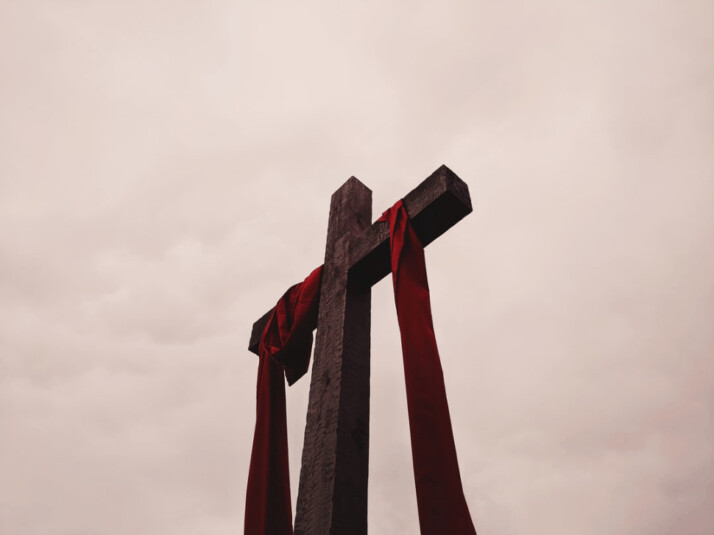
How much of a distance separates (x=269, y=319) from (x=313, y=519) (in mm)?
1512

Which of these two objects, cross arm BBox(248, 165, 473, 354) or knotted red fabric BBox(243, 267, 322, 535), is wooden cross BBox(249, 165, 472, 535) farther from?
knotted red fabric BBox(243, 267, 322, 535)

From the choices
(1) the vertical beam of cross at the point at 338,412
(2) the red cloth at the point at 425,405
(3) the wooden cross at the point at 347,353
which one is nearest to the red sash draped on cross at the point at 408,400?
(2) the red cloth at the point at 425,405

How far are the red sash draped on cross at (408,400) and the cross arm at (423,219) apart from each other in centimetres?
7

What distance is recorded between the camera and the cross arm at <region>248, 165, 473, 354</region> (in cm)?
251

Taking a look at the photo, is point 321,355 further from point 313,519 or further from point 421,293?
→ point 313,519

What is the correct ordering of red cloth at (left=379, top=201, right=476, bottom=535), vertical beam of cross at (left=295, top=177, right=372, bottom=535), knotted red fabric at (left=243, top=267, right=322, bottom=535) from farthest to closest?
knotted red fabric at (left=243, top=267, right=322, bottom=535) < vertical beam of cross at (left=295, top=177, right=372, bottom=535) < red cloth at (left=379, top=201, right=476, bottom=535)

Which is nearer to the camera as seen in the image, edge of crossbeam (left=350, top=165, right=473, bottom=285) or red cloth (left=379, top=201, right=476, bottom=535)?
red cloth (left=379, top=201, right=476, bottom=535)

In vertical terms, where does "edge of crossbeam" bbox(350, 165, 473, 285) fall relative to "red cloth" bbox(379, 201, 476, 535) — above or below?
above

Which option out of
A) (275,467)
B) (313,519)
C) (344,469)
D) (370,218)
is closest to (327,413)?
(344,469)

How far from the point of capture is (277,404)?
112 inches

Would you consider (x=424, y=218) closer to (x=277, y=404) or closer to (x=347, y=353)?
(x=347, y=353)

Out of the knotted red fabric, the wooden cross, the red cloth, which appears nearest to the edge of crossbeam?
the wooden cross

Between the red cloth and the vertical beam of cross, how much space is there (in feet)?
1.06

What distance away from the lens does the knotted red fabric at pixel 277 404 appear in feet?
7.98
